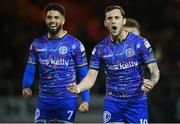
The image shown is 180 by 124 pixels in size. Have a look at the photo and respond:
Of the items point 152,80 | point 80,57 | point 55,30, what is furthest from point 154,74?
point 55,30

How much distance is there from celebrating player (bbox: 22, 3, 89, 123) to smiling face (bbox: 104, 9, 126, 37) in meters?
0.78

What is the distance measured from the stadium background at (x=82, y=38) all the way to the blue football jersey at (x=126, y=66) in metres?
4.55

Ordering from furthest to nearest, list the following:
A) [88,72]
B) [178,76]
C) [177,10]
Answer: [177,10], [178,76], [88,72]

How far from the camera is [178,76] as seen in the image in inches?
538

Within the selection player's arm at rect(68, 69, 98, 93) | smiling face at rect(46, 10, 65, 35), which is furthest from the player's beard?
player's arm at rect(68, 69, 98, 93)

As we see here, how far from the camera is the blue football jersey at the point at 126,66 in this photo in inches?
330

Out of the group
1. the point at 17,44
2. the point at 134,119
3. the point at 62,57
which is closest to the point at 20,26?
the point at 17,44

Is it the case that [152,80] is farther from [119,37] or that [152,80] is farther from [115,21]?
[115,21]

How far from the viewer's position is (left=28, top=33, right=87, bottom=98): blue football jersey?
8.95 meters

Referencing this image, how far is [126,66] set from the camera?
8.39m

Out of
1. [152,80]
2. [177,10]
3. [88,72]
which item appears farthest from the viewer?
[177,10]

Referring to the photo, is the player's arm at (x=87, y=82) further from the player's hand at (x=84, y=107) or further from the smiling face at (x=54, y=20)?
the smiling face at (x=54, y=20)

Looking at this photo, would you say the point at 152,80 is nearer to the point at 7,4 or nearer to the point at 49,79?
the point at 49,79

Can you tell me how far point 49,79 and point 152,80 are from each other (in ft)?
5.62
